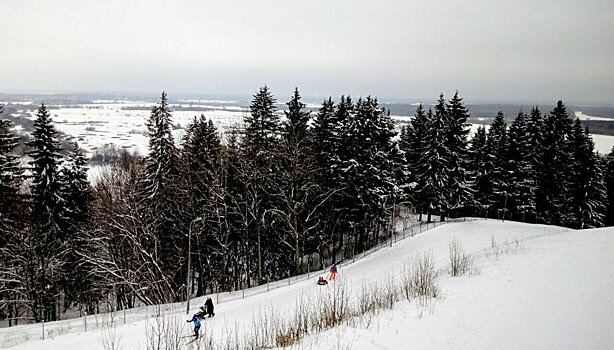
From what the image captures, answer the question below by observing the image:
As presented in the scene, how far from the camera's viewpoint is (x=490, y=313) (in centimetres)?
1108

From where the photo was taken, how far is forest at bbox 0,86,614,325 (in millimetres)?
25656

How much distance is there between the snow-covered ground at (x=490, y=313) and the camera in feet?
30.4

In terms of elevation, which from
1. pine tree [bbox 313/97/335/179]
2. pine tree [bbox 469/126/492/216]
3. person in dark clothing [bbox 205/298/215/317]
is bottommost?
person in dark clothing [bbox 205/298/215/317]

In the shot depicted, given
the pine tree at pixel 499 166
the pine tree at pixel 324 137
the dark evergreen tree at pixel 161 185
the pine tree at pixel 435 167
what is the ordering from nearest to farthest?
the dark evergreen tree at pixel 161 185, the pine tree at pixel 324 137, the pine tree at pixel 435 167, the pine tree at pixel 499 166

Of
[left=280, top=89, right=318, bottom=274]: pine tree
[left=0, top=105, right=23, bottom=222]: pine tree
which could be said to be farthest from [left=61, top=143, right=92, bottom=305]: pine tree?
[left=280, top=89, right=318, bottom=274]: pine tree

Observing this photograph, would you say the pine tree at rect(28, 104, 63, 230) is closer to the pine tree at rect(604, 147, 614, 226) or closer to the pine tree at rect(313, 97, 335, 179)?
the pine tree at rect(313, 97, 335, 179)

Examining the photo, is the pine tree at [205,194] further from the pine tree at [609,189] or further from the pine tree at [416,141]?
the pine tree at [609,189]

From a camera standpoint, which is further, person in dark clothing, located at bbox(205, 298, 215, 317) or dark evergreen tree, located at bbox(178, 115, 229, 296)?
dark evergreen tree, located at bbox(178, 115, 229, 296)

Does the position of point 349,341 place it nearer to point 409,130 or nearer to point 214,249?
point 214,249

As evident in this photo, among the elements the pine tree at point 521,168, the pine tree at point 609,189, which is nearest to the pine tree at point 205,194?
the pine tree at point 521,168

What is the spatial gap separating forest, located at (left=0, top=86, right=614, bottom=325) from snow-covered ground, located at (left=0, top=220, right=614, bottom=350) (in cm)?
530

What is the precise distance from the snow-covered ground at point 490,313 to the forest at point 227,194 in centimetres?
530

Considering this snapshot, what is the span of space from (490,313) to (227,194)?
65.2 feet

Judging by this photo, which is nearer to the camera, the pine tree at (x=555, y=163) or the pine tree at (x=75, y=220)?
the pine tree at (x=75, y=220)
